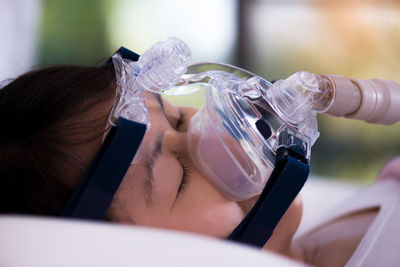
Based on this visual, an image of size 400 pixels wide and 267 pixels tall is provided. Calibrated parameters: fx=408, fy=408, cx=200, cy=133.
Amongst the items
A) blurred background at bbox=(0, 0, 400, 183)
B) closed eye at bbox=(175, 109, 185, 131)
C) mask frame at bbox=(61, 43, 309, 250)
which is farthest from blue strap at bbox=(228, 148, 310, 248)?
blurred background at bbox=(0, 0, 400, 183)

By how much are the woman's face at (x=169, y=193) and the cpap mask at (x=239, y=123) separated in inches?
0.9

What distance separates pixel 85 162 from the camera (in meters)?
0.74

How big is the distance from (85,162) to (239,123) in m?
0.29

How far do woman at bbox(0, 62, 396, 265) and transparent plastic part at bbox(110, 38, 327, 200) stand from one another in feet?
0.12

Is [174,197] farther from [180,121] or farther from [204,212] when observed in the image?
[180,121]

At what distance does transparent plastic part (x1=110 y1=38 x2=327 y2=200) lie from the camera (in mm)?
733

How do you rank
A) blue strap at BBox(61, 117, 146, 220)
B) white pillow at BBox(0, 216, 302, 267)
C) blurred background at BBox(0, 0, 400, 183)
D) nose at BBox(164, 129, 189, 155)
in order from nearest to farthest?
white pillow at BBox(0, 216, 302, 267)
blue strap at BBox(61, 117, 146, 220)
nose at BBox(164, 129, 189, 155)
blurred background at BBox(0, 0, 400, 183)

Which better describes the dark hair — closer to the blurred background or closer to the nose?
the nose

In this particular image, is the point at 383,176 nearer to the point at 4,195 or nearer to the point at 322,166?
the point at 322,166

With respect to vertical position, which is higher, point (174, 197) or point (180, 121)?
point (180, 121)

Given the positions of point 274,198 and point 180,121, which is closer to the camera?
point 274,198

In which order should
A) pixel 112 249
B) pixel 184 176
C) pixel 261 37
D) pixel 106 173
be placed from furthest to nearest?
pixel 261 37
pixel 184 176
pixel 106 173
pixel 112 249

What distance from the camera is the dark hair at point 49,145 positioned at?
0.74 meters

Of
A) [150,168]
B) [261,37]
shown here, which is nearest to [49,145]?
[150,168]
